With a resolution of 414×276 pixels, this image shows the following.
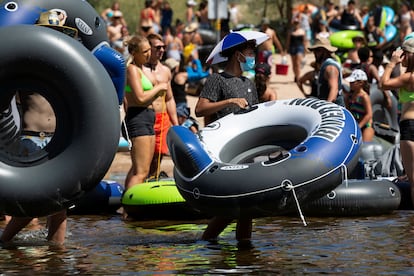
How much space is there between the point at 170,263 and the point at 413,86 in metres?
3.47

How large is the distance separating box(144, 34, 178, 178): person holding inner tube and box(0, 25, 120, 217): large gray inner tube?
324 cm

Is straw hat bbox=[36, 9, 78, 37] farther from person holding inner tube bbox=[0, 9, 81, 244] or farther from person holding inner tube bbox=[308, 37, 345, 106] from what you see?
person holding inner tube bbox=[308, 37, 345, 106]

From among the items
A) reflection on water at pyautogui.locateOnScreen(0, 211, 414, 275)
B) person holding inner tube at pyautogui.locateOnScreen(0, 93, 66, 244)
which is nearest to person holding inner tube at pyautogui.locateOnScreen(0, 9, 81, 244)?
person holding inner tube at pyautogui.locateOnScreen(0, 93, 66, 244)

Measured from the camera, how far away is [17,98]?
759 cm

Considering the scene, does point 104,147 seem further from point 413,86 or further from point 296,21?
point 296,21

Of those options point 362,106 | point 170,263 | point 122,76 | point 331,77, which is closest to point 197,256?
point 170,263

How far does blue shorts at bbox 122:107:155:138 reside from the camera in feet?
32.7

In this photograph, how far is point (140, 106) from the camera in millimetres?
10039

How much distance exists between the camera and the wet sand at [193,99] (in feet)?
46.5

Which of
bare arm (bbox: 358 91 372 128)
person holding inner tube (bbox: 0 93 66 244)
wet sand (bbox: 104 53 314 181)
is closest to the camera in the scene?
person holding inner tube (bbox: 0 93 66 244)

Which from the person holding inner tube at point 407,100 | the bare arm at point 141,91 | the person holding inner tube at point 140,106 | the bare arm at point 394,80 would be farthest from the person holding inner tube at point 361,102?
the bare arm at point 141,91

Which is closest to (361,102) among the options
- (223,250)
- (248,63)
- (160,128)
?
(160,128)

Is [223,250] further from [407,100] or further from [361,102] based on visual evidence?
[361,102]

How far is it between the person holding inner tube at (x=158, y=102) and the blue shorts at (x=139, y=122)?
362mm
